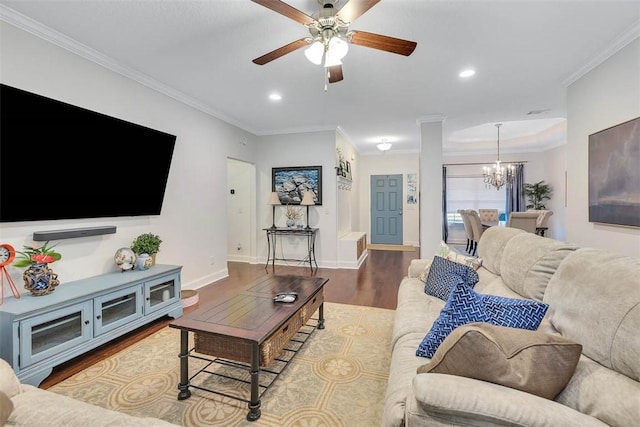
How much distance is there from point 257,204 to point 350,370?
4.17m

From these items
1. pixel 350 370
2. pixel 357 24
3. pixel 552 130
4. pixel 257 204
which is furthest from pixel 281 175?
pixel 552 130

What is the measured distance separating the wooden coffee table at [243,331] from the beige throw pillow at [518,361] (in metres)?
1.07

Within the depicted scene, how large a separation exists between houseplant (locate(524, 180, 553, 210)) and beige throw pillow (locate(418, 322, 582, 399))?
7.95m

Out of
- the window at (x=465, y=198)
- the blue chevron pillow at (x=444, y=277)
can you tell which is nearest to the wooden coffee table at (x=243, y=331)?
the blue chevron pillow at (x=444, y=277)

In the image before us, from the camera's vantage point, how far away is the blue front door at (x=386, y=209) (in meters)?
8.04

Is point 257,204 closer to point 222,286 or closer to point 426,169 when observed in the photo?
point 222,286

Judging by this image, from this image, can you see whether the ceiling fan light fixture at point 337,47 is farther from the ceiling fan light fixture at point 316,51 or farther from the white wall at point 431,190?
the white wall at point 431,190

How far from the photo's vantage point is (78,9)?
7.08 feet

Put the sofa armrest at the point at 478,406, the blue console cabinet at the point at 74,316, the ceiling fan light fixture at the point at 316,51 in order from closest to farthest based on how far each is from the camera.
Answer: the sofa armrest at the point at 478,406
the blue console cabinet at the point at 74,316
the ceiling fan light fixture at the point at 316,51

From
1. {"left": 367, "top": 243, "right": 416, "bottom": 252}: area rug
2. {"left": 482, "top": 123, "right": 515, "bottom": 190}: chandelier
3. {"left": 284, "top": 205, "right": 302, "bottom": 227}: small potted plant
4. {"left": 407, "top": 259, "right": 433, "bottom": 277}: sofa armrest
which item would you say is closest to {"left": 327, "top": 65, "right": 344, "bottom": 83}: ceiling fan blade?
{"left": 407, "top": 259, "right": 433, "bottom": 277}: sofa armrest

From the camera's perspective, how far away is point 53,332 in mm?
2125

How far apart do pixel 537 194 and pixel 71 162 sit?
9119 millimetres

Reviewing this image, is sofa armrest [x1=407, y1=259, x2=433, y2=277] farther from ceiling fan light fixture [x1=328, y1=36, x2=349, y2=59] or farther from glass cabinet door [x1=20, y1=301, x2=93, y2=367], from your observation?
glass cabinet door [x1=20, y1=301, x2=93, y2=367]

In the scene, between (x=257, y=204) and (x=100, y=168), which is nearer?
(x=100, y=168)
